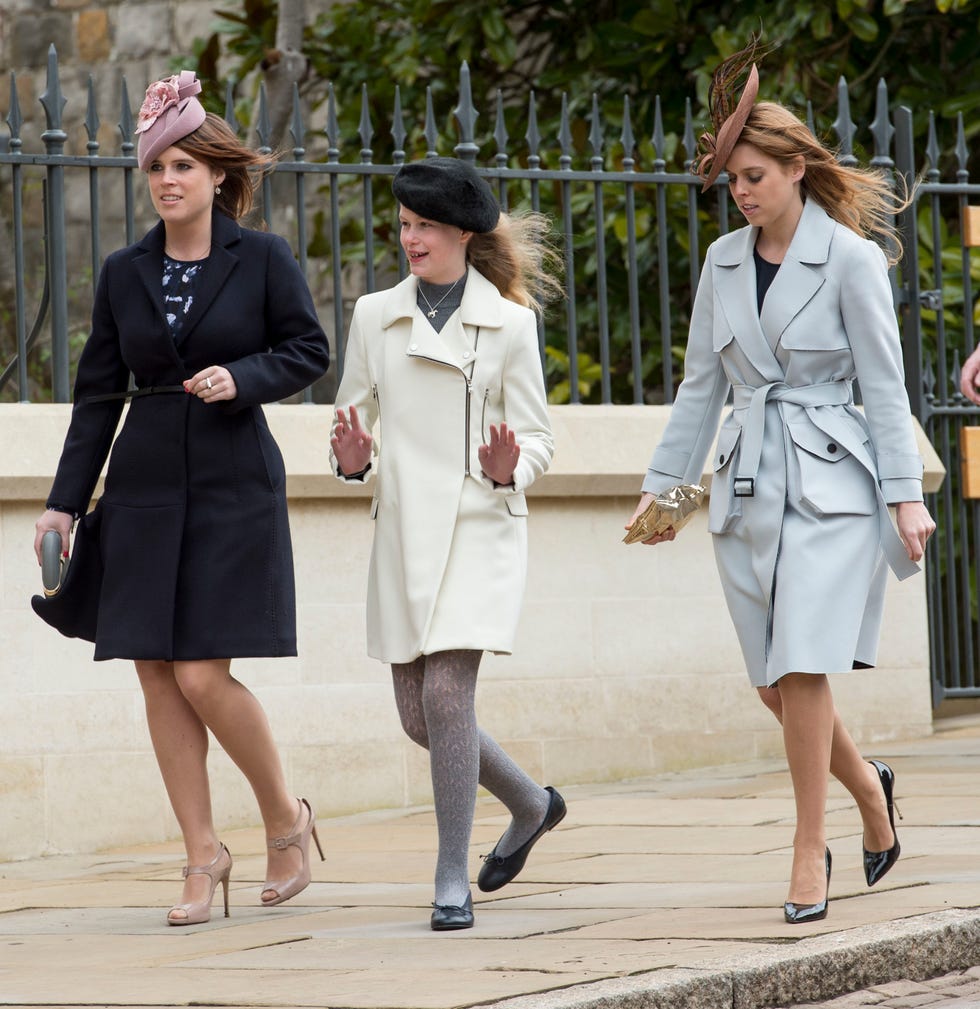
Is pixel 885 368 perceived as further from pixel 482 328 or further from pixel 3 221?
pixel 3 221

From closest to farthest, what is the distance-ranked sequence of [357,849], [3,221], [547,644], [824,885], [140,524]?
1. [824,885]
2. [140,524]
3. [357,849]
4. [547,644]
5. [3,221]

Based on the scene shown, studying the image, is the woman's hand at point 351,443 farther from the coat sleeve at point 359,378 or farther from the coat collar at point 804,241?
the coat collar at point 804,241

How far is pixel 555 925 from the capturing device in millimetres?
4559

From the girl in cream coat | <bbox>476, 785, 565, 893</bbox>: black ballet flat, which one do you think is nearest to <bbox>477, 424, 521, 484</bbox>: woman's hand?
the girl in cream coat

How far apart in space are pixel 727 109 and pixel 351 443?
3.82 feet

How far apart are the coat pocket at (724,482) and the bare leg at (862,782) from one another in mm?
409

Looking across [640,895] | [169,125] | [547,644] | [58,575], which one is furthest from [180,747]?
[547,644]

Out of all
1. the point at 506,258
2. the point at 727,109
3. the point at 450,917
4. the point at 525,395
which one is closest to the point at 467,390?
the point at 525,395

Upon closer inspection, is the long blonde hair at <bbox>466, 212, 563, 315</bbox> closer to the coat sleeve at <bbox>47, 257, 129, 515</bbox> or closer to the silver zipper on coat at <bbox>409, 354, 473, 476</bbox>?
the silver zipper on coat at <bbox>409, 354, 473, 476</bbox>

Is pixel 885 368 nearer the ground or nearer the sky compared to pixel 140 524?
nearer the sky

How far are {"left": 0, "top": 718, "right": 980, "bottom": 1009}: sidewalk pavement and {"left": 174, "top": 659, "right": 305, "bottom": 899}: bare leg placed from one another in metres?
0.21

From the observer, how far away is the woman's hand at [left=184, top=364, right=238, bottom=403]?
15.4 feet

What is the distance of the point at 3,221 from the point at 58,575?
885cm

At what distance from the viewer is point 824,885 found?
4414mm
